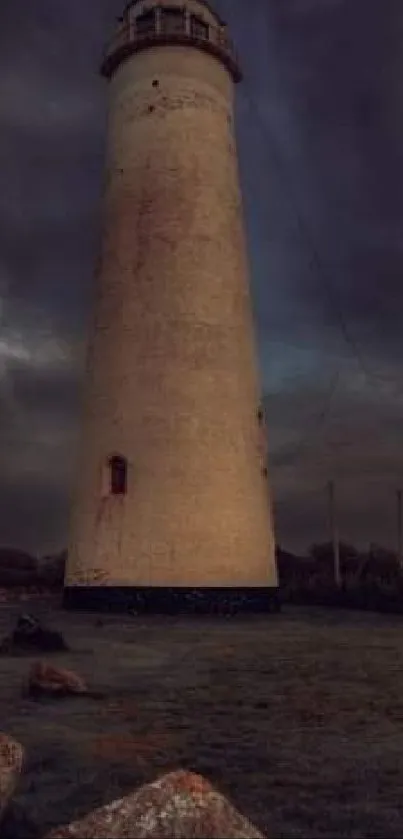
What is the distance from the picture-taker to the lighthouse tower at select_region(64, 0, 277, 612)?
18656 mm

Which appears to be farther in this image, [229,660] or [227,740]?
[229,660]

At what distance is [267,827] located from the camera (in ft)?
15.3

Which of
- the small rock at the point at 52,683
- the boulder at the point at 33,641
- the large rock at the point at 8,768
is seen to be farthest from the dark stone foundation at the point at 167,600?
the large rock at the point at 8,768

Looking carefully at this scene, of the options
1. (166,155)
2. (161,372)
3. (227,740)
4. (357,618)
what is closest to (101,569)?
(161,372)

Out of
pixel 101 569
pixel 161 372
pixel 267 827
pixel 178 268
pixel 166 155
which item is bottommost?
pixel 267 827

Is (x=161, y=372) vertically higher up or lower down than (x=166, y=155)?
lower down

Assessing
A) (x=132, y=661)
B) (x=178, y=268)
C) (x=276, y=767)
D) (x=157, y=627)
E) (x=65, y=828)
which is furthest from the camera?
(x=178, y=268)

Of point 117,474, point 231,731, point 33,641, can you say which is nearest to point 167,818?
point 231,731

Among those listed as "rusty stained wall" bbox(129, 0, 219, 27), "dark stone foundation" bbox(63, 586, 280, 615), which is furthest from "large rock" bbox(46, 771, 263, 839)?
"rusty stained wall" bbox(129, 0, 219, 27)

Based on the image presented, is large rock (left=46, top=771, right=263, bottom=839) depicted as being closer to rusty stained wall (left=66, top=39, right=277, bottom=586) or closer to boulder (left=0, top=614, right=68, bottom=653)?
boulder (left=0, top=614, right=68, bottom=653)

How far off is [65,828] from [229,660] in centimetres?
763

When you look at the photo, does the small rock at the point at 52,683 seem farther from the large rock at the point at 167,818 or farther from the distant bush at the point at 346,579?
the distant bush at the point at 346,579

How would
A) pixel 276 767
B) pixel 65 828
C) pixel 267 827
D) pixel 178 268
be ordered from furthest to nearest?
pixel 178 268 → pixel 276 767 → pixel 267 827 → pixel 65 828

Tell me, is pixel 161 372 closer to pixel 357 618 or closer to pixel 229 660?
pixel 357 618
